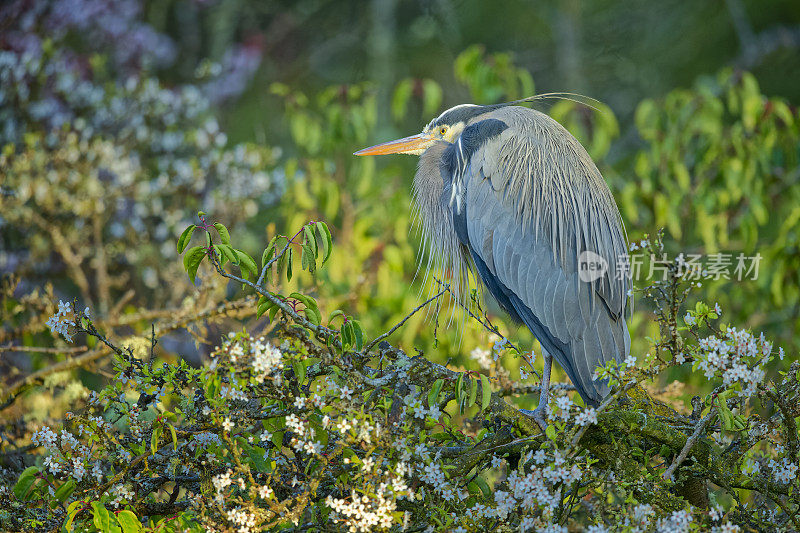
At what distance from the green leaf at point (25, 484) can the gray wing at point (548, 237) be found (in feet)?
4.78

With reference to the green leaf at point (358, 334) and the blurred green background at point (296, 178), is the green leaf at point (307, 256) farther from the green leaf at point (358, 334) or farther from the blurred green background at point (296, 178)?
the blurred green background at point (296, 178)

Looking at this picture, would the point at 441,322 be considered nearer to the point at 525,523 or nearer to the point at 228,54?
the point at 525,523

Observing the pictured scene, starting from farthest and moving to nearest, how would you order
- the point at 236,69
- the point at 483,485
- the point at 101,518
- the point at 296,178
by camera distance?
the point at 236,69
the point at 296,178
the point at 483,485
the point at 101,518

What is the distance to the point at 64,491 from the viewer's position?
1418 millimetres

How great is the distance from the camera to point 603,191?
258cm

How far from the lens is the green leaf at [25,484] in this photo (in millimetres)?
1503

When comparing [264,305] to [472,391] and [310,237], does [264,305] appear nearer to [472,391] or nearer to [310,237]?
[310,237]

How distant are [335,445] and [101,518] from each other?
0.43 meters

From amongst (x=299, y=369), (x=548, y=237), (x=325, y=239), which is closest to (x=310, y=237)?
(x=325, y=239)

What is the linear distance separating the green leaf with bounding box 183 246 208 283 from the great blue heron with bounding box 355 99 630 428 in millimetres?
1231

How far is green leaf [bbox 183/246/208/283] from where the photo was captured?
55.4 inches

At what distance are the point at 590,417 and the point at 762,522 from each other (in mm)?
430

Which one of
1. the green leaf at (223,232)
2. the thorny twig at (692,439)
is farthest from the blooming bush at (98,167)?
the thorny twig at (692,439)

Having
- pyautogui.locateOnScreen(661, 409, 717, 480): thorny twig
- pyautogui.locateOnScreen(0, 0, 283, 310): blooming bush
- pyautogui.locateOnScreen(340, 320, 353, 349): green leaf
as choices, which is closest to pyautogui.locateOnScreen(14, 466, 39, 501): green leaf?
pyautogui.locateOnScreen(340, 320, 353, 349): green leaf
